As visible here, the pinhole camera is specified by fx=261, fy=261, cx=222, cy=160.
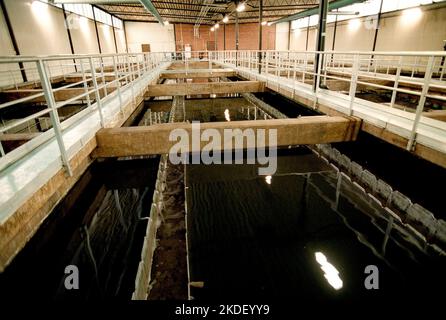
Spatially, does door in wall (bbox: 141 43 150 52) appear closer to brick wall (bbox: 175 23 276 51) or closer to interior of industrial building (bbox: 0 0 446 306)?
brick wall (bbox: 175 23 276 51)

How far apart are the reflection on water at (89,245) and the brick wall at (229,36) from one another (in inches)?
1058

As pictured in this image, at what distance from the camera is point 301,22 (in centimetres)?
2620

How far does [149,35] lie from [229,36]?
28.1 feet

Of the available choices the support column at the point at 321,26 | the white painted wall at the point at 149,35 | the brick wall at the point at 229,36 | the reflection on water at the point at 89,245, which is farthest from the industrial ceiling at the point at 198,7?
the reflection on water at the point at 89,245

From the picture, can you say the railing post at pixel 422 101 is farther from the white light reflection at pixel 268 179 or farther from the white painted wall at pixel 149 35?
the white painted wall at pixel 149 35

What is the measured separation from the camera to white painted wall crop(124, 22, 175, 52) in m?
26.8

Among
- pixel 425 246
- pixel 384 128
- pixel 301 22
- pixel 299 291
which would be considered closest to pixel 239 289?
pixel 299 291

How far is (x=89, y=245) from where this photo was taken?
125 inches

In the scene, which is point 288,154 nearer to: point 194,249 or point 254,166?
point 254,166

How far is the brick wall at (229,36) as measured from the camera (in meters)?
27.8

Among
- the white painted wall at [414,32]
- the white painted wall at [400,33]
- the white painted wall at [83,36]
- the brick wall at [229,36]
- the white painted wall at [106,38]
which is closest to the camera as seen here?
the white painted wall at [414,32]

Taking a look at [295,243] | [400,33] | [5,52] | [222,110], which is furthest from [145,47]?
[295,243]

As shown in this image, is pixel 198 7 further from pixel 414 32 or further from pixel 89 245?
pixel 89 245
